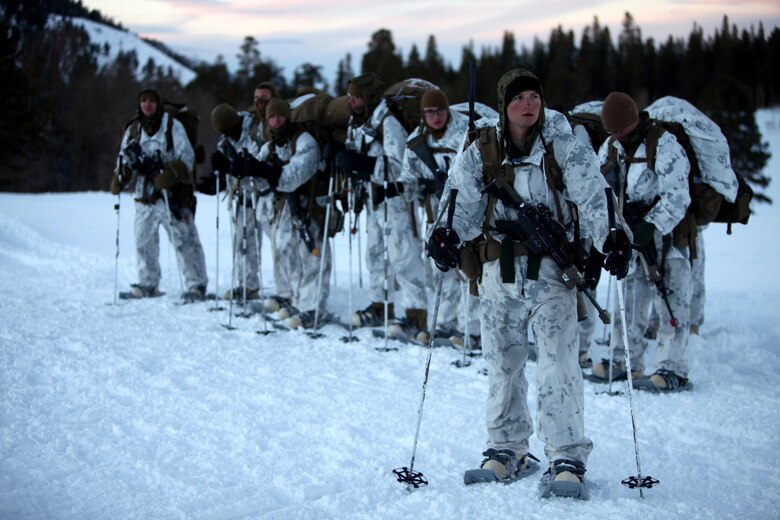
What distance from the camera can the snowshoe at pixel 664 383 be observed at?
6.37 m

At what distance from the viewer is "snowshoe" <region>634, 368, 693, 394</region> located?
251 inches

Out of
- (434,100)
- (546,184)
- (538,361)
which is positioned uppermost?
(434,100)

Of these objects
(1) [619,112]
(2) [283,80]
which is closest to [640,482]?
(1) [619,112]

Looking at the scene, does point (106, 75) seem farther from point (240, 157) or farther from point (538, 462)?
point (538, 462)

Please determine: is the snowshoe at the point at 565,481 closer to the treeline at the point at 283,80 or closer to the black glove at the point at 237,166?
the black glove at the point at 237,166

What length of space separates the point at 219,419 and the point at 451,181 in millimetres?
2476

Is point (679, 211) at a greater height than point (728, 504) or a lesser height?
greater

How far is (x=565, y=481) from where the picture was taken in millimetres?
4078

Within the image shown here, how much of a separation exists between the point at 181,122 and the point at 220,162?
189 centimetres

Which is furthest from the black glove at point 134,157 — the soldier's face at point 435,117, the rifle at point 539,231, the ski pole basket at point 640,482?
the ski pole basket at point 640,482

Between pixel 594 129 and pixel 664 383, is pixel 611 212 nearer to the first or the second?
pixel 664 383

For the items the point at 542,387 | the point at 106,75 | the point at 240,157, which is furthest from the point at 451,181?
the point at 106,75

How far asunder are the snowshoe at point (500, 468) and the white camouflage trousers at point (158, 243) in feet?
21.8

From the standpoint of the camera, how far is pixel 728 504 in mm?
4098
